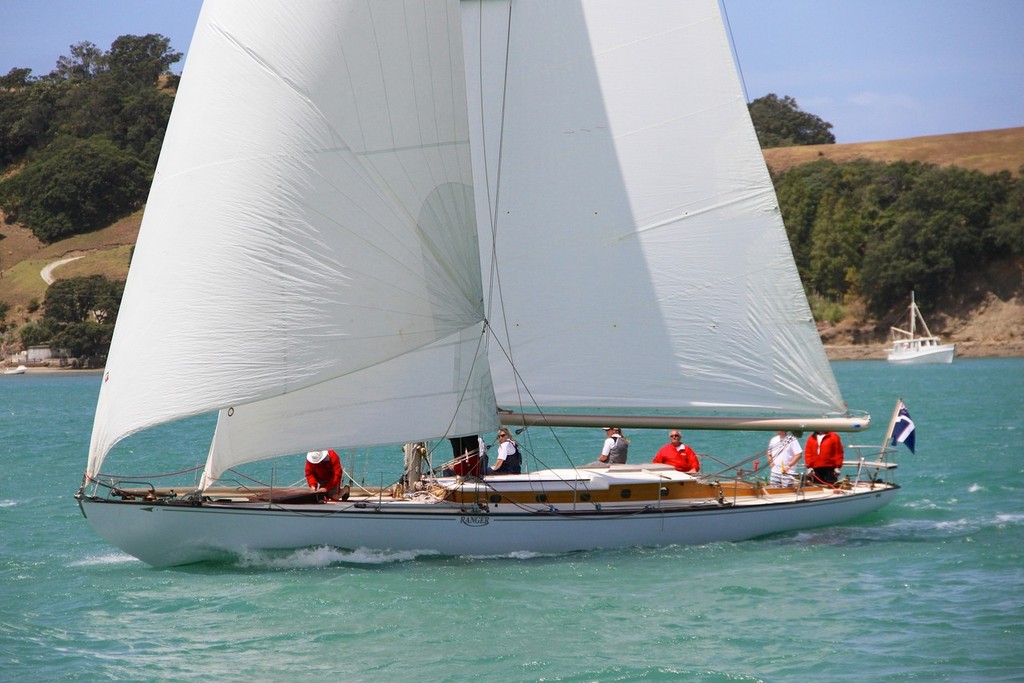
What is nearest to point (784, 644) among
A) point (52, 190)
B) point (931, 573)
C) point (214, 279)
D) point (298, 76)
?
point (931, 573)

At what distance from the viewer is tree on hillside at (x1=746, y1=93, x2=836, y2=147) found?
14338 cm

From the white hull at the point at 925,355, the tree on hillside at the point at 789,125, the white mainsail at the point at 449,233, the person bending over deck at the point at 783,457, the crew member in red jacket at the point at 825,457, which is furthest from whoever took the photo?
the tree on hillside at the point at 789,125

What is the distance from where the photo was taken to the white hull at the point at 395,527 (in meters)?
14.6

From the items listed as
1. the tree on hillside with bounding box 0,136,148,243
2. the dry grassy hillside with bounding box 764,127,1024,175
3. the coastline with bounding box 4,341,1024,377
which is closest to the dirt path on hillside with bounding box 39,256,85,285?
the tree on hillside with bounding box 0,136,148,243

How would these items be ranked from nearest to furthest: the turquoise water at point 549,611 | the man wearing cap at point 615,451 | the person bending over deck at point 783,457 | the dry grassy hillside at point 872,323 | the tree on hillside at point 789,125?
1. the turquoise water at point 549,611
2. the man wearing cap at point 615,451
3. the person bending over deck at point 783,457
4. the dry grassy hillside at point 872,323
5. the tree on hillside at point 789,125

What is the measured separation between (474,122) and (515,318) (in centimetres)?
261

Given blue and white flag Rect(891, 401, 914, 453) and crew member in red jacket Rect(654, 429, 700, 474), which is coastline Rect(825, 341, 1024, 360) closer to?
blue and white flag Rect(891, 401, 914, 453)

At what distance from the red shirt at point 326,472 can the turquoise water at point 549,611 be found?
3.62 feet

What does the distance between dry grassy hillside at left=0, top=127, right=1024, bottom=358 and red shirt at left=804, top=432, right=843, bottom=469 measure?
7587 centimetres

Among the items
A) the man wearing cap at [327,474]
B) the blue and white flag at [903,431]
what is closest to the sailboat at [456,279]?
the man wearing cap at [327,474]

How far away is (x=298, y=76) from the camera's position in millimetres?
14070

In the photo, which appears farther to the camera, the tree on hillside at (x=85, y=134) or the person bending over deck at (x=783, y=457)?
the tree on hillside at (x=85, y=134)

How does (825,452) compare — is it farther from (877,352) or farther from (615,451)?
(877,352)

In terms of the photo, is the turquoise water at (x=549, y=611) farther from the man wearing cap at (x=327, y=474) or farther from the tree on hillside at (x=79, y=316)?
the tree on hillside at (x=79, y=316)
